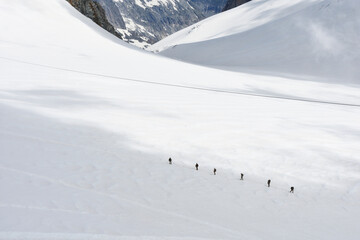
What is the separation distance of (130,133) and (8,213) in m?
4.53

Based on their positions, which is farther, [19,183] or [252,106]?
[252,106]

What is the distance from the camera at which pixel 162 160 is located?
23.0ft

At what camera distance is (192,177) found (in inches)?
251

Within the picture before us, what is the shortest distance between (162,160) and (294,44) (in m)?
26.7

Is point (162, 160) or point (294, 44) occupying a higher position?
point (294, 44)

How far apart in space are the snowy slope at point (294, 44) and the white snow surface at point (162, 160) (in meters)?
11.5

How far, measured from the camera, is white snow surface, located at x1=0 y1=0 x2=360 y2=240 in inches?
175

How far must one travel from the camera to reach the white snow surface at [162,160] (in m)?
4.44

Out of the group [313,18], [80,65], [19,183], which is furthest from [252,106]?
[313,18]

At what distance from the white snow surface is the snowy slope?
11475mm

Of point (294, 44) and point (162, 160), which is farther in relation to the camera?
point (294, 44)

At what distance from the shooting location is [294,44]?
30.3 m

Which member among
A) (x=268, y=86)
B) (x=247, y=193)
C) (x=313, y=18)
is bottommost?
(x=247, y=193)

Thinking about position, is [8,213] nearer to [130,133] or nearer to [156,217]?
[156,217]
